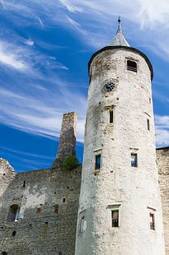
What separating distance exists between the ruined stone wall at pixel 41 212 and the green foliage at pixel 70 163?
31 cm

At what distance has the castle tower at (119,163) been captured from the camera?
19.9m

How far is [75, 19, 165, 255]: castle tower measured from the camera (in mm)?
19891

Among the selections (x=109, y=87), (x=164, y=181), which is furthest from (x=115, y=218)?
(x=109, y=87)

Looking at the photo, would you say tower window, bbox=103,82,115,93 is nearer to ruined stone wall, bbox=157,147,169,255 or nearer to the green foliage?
ruined stone wall, bbox=157,147,169,255

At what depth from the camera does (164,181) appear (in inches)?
981

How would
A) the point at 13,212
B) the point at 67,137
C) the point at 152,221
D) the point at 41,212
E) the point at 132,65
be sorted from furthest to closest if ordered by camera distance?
1. the point at 67,137
2. the point at 13,212
3. the point at 41,212
4. the point at 132,65
5. the point at 152,221

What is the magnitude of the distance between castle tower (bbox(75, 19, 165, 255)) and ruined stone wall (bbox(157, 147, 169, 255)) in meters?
1.66

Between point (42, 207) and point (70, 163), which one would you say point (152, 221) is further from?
point (42, 207)

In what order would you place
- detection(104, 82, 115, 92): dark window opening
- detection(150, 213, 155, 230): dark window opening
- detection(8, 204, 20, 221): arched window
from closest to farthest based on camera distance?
detection(150, 213, 155, 230): dark window opening
detection(104, 82, 115, 92): dark window opening
detection(8, 204, 20, 221): arched window

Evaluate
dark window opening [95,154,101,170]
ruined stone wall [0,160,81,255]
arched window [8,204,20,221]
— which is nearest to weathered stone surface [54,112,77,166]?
ruined stone wall [0,160,81,255]

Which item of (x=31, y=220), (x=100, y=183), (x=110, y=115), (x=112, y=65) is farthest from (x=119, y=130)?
(x=31, y=220)

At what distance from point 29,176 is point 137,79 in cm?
1159

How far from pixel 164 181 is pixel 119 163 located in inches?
181

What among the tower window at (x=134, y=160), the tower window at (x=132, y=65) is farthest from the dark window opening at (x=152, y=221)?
the tower window at (x=132, y=65)
